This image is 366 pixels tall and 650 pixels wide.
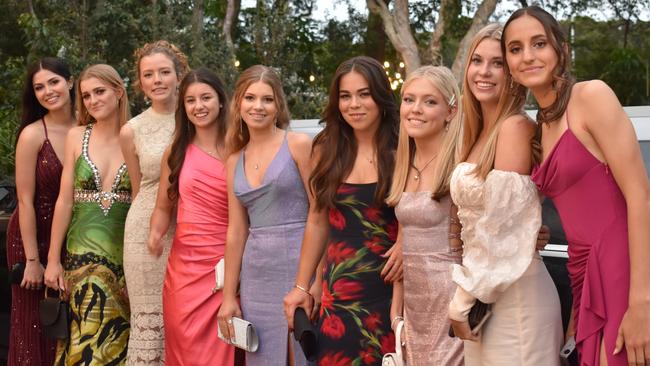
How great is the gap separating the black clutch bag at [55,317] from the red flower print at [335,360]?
2.05 meters

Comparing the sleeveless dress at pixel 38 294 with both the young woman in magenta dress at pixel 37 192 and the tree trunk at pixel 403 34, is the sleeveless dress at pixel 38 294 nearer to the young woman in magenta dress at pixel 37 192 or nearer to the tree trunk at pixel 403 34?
the young woman in magenta dress at pixel 37 192

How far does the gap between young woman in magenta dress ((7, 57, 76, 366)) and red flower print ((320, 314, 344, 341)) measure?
7.72 ft

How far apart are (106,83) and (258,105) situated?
1340 millimetres

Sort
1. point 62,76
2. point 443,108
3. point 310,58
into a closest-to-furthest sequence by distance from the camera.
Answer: point 443,108 → point 62,76 → point 310,58

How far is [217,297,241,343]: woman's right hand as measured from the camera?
477 centimetres

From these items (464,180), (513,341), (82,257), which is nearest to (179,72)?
(82,257)

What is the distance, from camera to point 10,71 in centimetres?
1485

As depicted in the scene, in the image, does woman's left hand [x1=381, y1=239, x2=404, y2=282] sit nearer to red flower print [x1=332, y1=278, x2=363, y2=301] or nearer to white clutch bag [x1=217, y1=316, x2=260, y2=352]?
red flower print [x1=332, y1=278, x2=363, y2=301]

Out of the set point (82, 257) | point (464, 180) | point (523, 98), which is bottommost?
point (82, 257)

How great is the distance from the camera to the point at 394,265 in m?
4.05

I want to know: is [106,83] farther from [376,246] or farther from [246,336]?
[376,246]

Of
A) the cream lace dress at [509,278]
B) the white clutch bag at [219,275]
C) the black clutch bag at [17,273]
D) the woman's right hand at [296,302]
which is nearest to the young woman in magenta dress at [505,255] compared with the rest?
the cream lace dress at [509,278]

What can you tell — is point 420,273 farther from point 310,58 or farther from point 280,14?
point 310,58

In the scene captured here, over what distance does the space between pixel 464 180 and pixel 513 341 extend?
1.93ft
